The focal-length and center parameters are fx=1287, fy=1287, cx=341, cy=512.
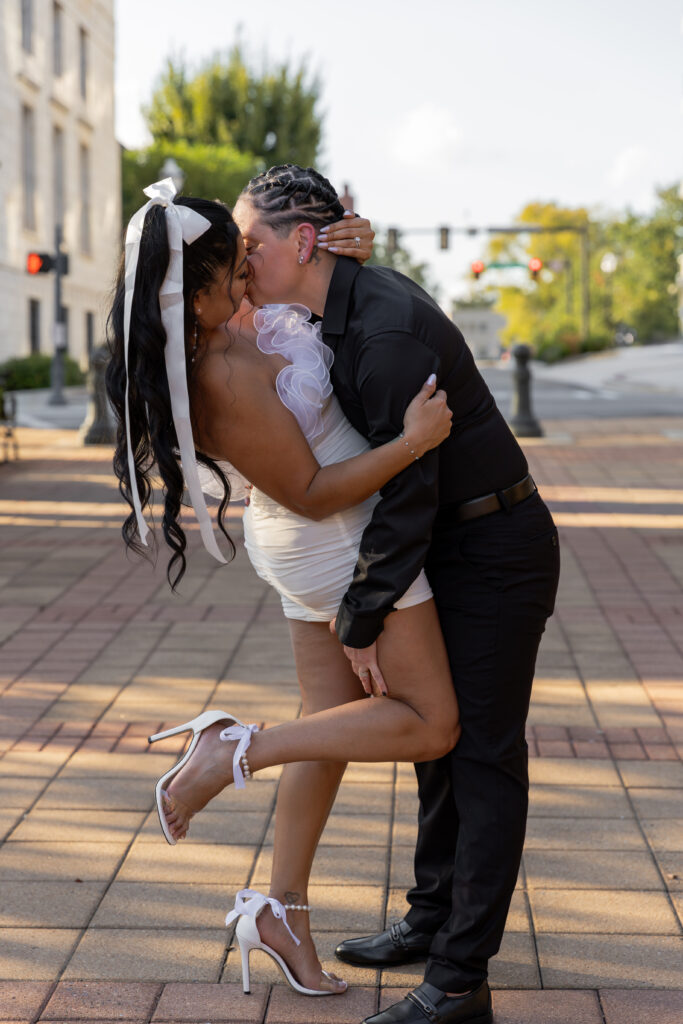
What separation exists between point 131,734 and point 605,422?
54.5 feet

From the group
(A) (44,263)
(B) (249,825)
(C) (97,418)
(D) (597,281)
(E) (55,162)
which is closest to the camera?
(B) (249,825)

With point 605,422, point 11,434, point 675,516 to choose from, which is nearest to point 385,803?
point 675,516

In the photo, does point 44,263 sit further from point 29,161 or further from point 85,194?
point 85,194

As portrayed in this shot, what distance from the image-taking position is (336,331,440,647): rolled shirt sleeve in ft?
8.06

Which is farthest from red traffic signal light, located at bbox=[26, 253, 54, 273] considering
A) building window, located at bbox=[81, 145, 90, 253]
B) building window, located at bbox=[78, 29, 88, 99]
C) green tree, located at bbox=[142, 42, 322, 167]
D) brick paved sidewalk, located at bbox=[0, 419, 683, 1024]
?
green tree, located at bbox=[142, 42, 322, 167]

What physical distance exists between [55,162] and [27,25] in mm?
4624

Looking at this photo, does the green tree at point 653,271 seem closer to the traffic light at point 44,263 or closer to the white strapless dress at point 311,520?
the traffic light at point 44,263

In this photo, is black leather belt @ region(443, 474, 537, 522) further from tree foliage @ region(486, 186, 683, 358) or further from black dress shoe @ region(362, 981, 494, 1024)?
tree foliage @ region(486, 186, 683, 358)

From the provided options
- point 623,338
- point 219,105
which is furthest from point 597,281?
point 219,105

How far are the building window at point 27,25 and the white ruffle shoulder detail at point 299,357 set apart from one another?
35.0 metres

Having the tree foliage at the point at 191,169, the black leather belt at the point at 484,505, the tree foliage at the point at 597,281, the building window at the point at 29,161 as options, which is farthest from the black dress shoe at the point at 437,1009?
the tree foliage at the point at 597,281

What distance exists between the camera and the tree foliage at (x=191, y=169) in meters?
47.8

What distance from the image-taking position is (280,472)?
2523 mm

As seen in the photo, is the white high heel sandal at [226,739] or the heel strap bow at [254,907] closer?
the white high heel sandal at [226,739]
